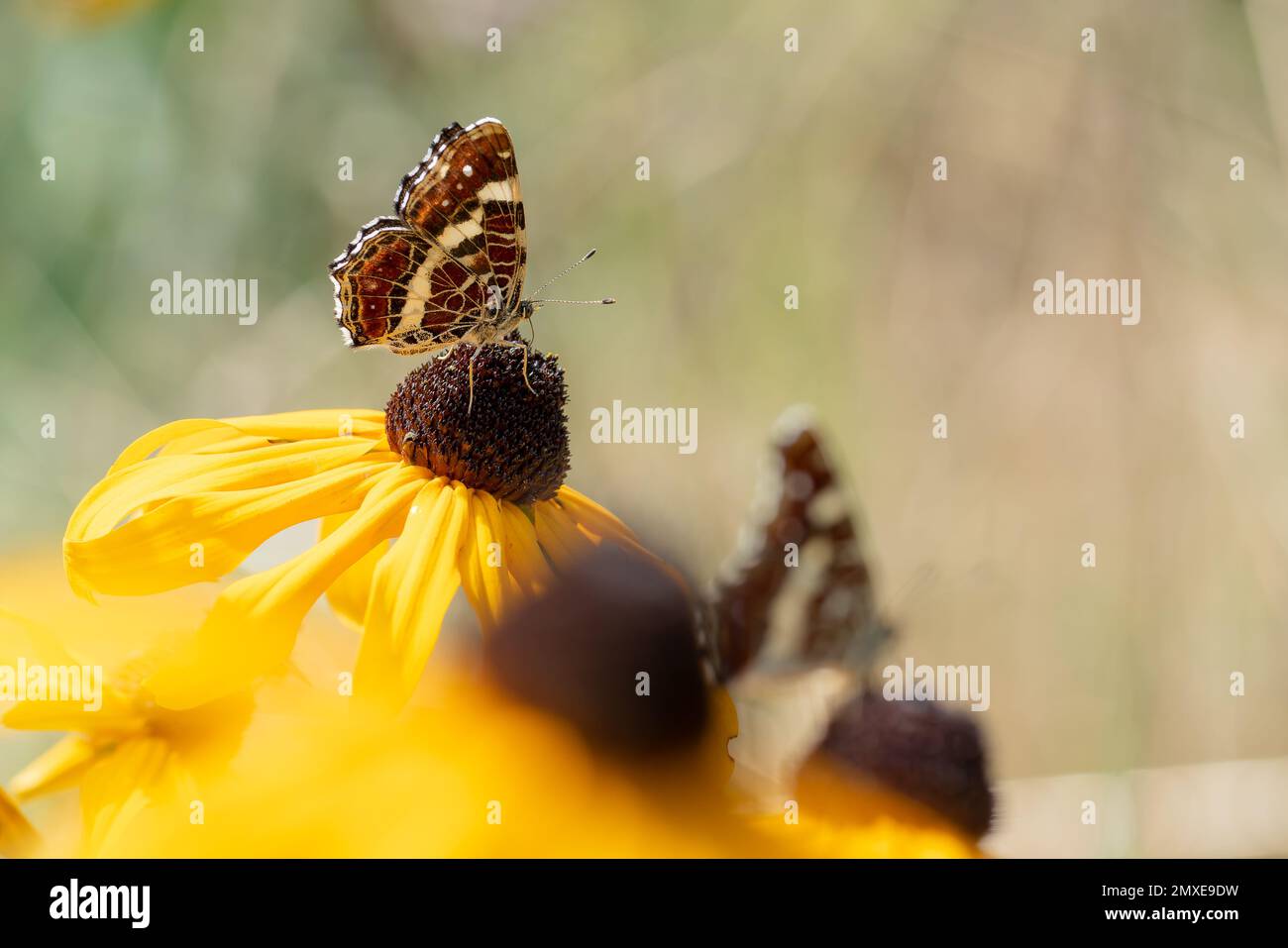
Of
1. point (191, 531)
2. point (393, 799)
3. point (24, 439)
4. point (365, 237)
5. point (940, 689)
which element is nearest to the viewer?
point (393, 799)

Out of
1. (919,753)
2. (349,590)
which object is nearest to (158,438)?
(349,590)

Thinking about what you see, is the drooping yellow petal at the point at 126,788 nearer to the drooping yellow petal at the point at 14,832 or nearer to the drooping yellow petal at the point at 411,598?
the drooping yellow petal at the point at 14,832

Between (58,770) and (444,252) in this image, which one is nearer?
(58,770)

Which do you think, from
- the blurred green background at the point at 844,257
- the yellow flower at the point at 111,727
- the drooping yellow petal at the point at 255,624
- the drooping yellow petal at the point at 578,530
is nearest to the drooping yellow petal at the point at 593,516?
the drooping yellow petal at the point at 578,530

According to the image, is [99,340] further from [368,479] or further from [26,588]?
[368,479]

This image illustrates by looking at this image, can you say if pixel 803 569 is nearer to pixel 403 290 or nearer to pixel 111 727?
pixel 403 290
